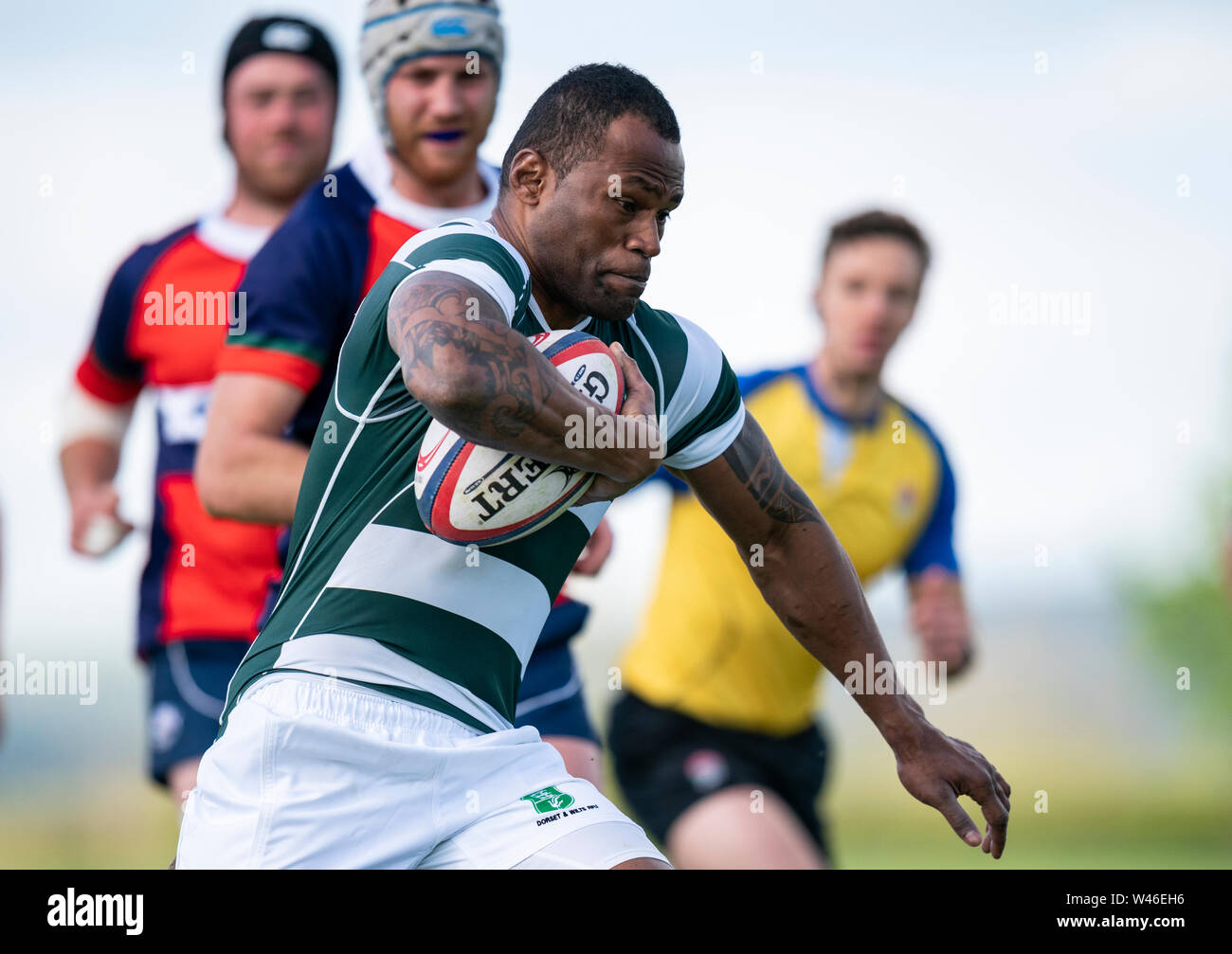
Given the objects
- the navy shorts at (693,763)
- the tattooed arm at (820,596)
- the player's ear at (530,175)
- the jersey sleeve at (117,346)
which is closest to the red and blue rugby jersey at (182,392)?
the jersey sleeve at (117,346)

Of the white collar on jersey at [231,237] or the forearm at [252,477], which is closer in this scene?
the forearm at [252,477]

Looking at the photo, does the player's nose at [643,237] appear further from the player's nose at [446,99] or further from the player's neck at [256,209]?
the player's neck at [256,209]

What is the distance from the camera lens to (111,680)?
26.6 ft

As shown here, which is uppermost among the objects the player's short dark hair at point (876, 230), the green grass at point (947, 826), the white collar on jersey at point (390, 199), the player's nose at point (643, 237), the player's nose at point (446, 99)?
the player's nose at point (446, 99)

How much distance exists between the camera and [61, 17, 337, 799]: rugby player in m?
4.94

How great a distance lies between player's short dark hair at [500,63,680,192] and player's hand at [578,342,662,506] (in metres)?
0.36

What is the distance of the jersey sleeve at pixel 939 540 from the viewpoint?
568 centimetres

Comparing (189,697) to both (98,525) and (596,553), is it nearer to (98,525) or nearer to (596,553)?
(98,525)

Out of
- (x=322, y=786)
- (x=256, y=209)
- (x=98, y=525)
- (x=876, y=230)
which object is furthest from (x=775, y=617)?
(x=322, y=786)

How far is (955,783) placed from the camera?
10.0 feet

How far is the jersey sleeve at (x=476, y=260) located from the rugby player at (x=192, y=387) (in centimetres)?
210

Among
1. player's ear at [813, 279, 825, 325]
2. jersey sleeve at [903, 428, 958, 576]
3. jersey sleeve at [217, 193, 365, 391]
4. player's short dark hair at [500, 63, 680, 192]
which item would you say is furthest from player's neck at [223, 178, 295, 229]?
player's short dark hair at [500, 63, 680, 192]

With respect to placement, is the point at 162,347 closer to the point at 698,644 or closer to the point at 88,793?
the point at 698,644
